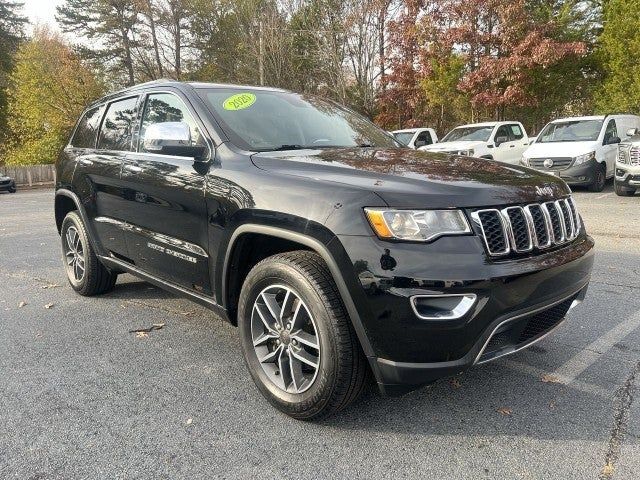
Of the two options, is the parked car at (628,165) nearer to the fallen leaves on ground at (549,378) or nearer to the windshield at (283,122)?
the windshield at (283,122)

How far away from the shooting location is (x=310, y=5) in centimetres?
2306

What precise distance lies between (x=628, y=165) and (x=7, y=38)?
38.9 m

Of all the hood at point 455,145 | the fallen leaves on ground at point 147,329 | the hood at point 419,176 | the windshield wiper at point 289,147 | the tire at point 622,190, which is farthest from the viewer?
the hood at point 455,145

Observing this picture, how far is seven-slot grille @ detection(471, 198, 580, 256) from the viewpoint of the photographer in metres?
2.24

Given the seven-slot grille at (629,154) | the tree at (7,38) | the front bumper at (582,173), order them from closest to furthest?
the seven-slot grille at (629,154)
the front bumper at (582,173)
the tree at (7,38)

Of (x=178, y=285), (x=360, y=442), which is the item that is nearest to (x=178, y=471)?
(x=360, y=442)

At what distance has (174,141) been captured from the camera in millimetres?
3049

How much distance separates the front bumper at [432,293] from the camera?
2.12 meters

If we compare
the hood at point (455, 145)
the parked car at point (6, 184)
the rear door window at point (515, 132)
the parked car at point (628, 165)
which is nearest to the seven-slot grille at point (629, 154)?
the parked car at point (628, 165)

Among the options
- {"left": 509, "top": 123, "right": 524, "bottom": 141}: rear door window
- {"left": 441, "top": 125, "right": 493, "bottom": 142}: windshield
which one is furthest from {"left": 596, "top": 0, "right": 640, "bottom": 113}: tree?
{"left": 441, "top": 125, "right": 493, "bottom": 142}: windshield

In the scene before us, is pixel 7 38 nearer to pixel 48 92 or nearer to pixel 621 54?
pixel 48 92

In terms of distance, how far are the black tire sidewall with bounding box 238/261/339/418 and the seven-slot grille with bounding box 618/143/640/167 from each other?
1039 cm

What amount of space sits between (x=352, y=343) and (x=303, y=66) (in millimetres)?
25251

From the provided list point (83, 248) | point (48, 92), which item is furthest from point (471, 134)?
point (48, 92)
